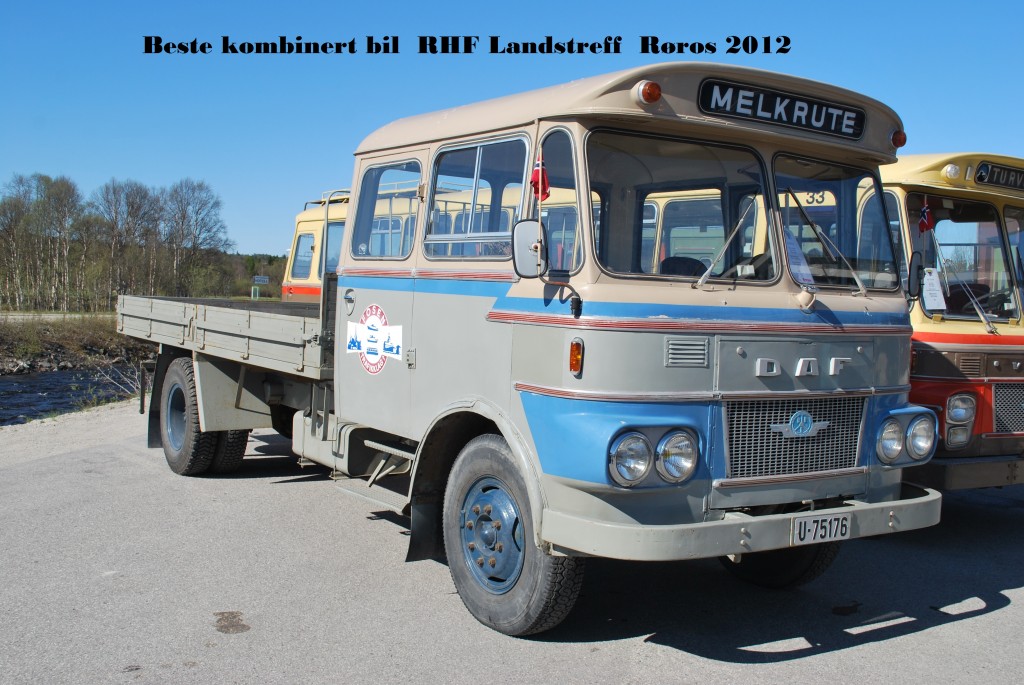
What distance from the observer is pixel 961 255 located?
23.2 ft

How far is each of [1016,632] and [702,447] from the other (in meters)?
2.24

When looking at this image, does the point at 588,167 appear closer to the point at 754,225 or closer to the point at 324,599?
the point at 754,225

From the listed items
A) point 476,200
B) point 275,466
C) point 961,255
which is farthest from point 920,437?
point 275,466

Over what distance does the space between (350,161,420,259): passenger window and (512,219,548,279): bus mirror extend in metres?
1.49

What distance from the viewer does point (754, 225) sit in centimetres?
471

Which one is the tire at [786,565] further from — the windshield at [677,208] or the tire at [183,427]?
the tire at [183,427]

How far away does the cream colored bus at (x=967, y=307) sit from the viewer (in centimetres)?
641

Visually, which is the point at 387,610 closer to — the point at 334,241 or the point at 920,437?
the point at 920,437

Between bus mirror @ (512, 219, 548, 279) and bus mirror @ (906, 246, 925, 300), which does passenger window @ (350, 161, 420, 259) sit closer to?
bus mirror @ (512, 219, 548, 279)

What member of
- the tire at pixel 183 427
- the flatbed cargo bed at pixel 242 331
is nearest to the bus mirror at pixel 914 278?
the flatbed cargo bed at pixel 242 331

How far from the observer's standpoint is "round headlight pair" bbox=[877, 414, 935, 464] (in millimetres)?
4902

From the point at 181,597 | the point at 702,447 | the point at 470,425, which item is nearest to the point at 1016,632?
the point at 702,447

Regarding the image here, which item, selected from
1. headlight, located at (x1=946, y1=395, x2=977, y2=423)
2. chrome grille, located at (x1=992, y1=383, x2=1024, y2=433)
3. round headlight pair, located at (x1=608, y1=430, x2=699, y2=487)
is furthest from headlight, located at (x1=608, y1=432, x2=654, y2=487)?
chrome grille, located at (x1=992, y1=383, x2=1024, y2=433)

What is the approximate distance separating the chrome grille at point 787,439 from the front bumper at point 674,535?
0.25 metres
